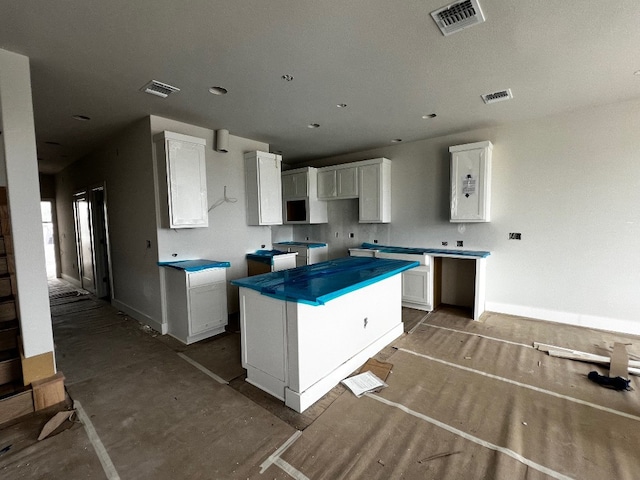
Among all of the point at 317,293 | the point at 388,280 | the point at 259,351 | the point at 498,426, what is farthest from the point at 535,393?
the point at 259,351

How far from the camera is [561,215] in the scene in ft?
12.2

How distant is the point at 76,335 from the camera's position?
3559mm

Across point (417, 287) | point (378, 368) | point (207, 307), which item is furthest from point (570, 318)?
point (207, 307)

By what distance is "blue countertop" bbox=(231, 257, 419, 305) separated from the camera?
2.03m

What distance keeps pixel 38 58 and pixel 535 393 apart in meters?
4.73

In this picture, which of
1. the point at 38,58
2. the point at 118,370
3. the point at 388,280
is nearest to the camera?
the point at 38,58

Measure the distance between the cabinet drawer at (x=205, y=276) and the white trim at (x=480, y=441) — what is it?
7.21 ft

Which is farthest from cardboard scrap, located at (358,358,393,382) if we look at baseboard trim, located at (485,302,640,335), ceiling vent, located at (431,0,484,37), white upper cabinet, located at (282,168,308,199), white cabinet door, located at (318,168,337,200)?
white upper cabinet, located at (282,168,308,199)

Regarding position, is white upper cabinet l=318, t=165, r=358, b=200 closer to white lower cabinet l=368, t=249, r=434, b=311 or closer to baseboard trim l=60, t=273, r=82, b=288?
white lower cabinet l=368, t=249, r=434, b=311

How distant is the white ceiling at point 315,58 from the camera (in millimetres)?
1796

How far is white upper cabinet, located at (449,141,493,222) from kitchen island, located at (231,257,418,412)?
6.41 feet

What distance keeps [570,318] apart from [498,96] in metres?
2.97

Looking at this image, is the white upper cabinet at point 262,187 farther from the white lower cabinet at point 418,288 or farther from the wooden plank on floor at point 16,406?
the wooden plank on floor at point 16,406

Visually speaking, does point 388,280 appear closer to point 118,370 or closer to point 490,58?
point 490,58
